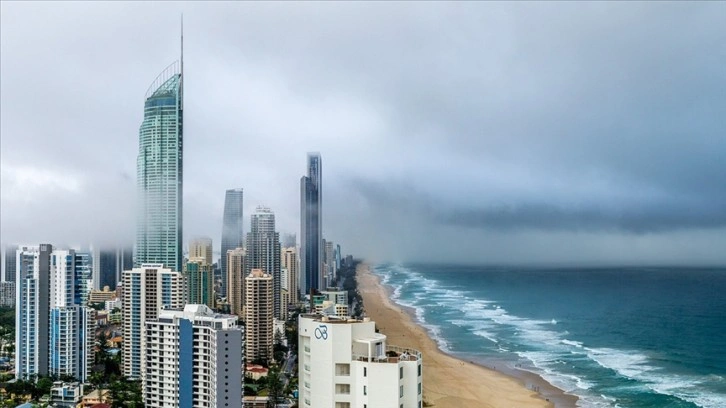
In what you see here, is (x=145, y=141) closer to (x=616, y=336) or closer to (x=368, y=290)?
(x=368, y=290)

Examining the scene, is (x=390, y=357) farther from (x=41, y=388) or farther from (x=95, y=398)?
(x=41, y=388)

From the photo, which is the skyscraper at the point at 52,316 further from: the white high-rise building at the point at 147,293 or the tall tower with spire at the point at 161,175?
the tall tower with spire at the point at 161,175

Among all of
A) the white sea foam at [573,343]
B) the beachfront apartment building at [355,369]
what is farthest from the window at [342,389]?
the white sea foam at [573,343]

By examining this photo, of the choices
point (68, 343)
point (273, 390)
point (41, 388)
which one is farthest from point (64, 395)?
point (273, 390)

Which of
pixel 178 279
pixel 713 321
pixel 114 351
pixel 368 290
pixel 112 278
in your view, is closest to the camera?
pixel 178 279

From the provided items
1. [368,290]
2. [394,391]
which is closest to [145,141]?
[368,290]
